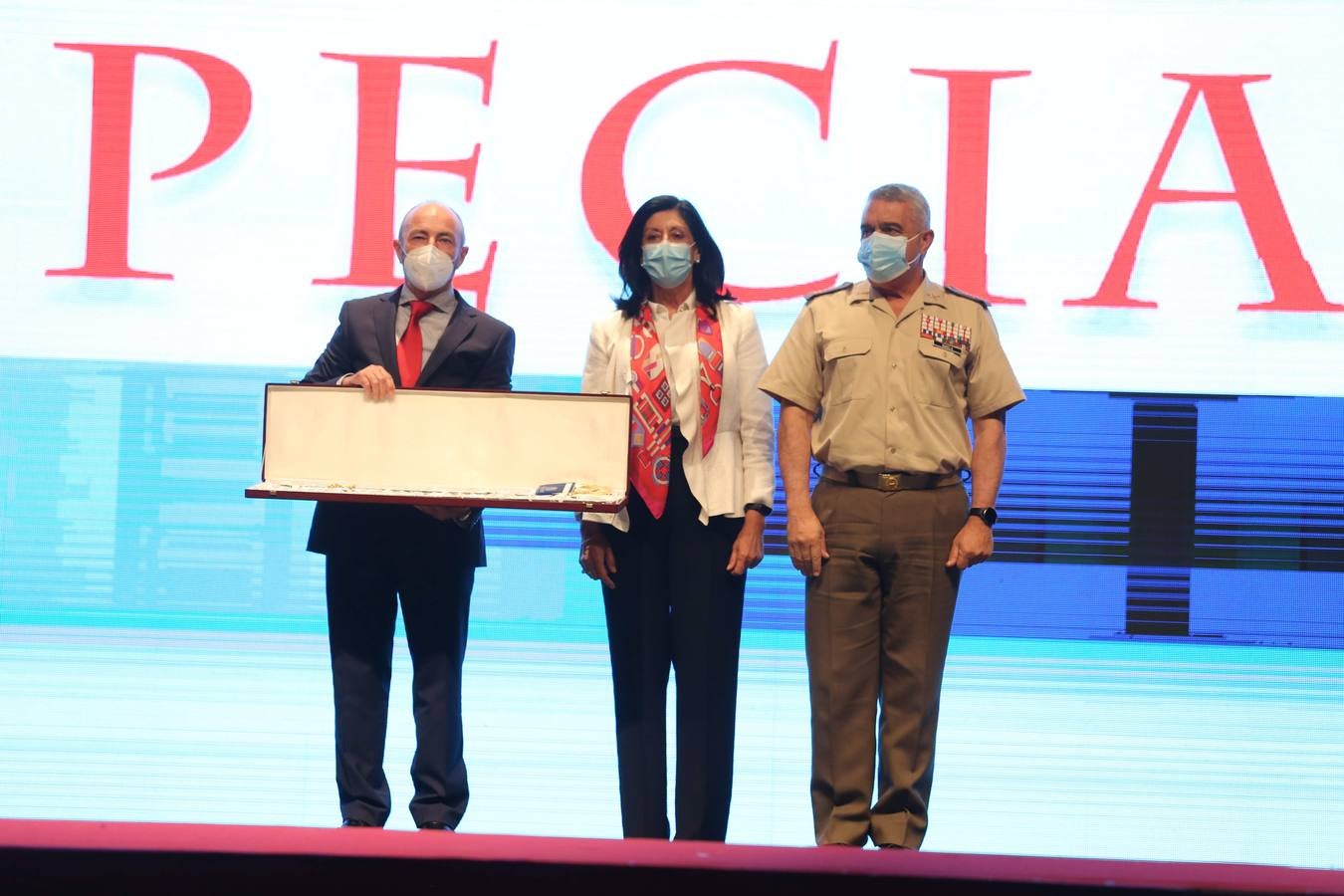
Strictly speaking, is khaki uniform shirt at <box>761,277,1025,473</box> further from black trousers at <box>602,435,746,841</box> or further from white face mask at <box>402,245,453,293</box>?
white face mask at <box>402,245,453,293</box>

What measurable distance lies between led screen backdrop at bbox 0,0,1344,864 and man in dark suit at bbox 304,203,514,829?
1168mm

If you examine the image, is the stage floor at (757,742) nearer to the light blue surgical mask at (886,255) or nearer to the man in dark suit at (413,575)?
the man in dark suit at (413,575)

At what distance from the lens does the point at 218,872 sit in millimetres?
1536

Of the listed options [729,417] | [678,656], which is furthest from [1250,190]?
[678,656]

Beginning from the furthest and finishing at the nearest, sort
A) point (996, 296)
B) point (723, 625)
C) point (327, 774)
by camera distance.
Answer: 1. point (996, 296)
2. point (327, 774)
3. point (723, 625)

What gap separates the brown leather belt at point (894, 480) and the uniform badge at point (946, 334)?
279mm

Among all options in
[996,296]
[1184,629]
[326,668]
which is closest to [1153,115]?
[996,296]

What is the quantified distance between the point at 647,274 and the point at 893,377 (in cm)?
59

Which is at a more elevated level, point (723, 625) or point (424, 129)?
point (424, 129)

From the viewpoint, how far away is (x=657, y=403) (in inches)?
121

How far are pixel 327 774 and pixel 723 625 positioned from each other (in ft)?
4.68

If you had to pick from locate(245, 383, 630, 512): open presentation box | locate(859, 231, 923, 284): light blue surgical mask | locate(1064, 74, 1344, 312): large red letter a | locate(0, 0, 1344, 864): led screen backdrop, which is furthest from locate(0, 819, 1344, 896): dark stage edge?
locate(1064, 74, 1344, 312): large red letter a

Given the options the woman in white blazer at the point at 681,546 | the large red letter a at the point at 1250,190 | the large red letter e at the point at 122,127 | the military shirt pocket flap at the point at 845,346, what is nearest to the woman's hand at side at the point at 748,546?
the woman in white blazer at the point at 681,546

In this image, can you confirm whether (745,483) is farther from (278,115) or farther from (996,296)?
(278,115)
